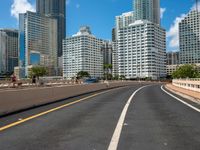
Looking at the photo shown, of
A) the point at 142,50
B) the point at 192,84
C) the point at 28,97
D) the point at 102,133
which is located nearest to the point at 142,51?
the point at 142,50

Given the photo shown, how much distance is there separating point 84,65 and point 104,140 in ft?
629

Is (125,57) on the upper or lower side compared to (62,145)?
upper

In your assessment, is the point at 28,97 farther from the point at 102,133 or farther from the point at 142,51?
the point at 142,51

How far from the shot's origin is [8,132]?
26.4 feet

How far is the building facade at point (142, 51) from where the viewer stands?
575 feet

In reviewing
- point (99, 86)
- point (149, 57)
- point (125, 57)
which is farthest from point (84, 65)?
point (99, 86)

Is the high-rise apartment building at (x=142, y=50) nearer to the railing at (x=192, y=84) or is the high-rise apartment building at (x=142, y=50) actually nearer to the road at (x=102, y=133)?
the railing at (x=192, y=84)

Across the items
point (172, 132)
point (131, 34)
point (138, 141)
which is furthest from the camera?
point (131, 34)

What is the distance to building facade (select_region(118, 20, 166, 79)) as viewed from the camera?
575 ft

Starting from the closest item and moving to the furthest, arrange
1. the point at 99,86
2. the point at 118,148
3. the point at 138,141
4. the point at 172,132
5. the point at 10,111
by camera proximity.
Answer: the point at 118,148 → the point at 138,141 → the point at 172,132 → the point at 10,111 → the point at 99,86

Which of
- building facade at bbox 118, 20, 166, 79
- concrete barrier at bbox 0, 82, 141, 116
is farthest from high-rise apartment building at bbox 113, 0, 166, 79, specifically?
concrete barrier at bbox 0, 82, 141, 116

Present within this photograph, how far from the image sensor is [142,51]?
7087 inches

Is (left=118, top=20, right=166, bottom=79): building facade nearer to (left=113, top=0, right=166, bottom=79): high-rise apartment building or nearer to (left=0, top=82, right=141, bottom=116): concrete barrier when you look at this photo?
(left=113, top=0, right=166, bottom=79): high-rise apartment building

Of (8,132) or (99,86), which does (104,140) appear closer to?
(8,132)
